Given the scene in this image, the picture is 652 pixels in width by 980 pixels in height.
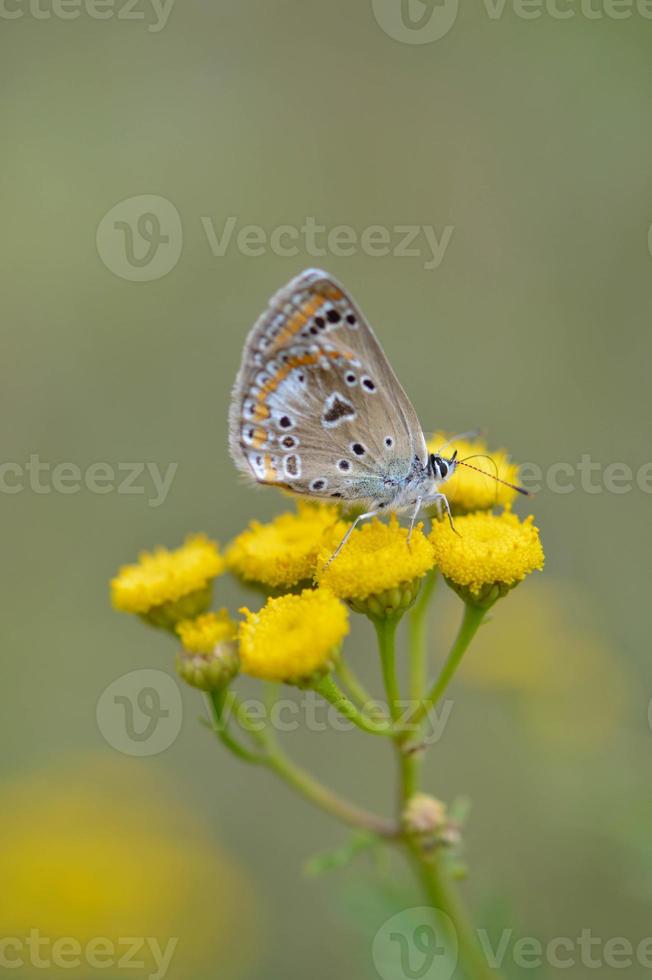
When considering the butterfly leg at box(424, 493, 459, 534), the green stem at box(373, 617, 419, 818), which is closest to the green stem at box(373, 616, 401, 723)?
the green stem at box(373, 617, 419, 818)

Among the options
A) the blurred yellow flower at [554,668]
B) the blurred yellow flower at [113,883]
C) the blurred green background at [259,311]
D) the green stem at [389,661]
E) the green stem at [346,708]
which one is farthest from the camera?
the blurred green background at [259,311]

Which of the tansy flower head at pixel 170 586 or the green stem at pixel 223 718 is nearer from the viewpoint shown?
the green stem at pixel 223 718

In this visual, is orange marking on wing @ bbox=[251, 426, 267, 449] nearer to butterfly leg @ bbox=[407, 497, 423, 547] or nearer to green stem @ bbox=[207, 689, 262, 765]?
butterfly leg @ bbox=[407, 497, 423, 547]

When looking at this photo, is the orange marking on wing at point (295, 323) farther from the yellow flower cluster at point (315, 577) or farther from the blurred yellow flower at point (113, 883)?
the blurred yellow flower at point (113, 883)

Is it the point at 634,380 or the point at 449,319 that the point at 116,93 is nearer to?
the point at 449,319

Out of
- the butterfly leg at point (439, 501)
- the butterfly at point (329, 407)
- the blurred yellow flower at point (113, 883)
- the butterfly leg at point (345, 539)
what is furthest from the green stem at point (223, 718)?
the blurred yellow flower at point (113, 883)

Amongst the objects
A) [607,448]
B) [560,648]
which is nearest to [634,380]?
[607,448]

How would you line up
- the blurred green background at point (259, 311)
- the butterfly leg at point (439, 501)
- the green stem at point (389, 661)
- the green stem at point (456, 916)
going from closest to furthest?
the green stem at point (389, 661) → the green stem at point (456, 916) → the butterfly leg at point (439, 501) → the blurred green background at point (259, 311)
